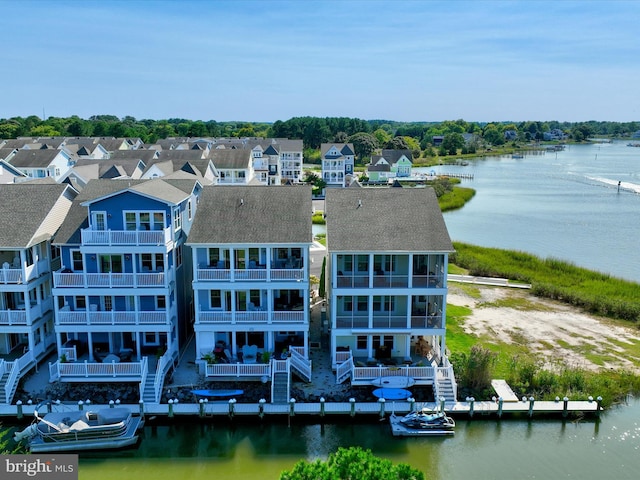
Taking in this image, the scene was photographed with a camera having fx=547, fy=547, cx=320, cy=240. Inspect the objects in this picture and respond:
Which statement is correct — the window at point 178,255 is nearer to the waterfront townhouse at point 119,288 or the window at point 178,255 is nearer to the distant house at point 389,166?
the waterfront townhouse at point 119,288

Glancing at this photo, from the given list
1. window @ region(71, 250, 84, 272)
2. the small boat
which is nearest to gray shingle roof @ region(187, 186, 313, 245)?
window @ region(71, 250, 84, 272)

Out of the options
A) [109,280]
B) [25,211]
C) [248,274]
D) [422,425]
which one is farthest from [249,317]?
[25,211]

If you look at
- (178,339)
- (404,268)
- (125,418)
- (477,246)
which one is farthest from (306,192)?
(477,246)

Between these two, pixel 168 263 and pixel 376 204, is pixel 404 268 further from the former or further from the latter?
pixel 168 263

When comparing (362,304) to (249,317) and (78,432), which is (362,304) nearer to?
A: (249,317)

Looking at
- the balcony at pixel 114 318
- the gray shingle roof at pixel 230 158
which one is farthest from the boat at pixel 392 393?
the gray shingle roof at pixel 230 158
